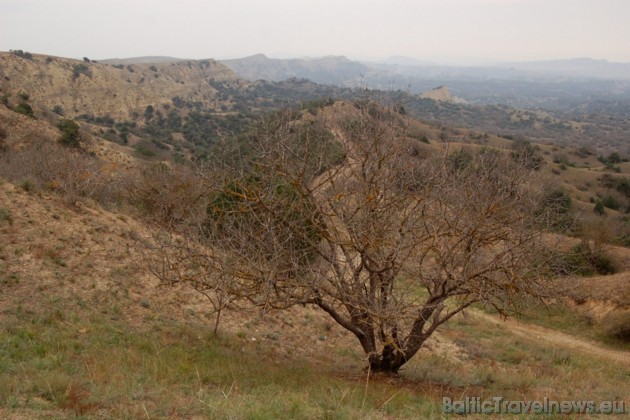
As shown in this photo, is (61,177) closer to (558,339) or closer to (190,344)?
(190,344)

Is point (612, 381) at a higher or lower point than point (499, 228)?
lower

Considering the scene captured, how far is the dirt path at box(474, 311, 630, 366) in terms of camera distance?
47.8 feet

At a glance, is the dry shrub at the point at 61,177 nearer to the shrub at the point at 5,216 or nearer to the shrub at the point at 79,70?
the shrub at the point at 5,216

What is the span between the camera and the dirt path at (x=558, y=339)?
1456cm

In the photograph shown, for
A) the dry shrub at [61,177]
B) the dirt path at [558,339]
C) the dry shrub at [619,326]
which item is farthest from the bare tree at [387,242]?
the dry shrub at [619,326]

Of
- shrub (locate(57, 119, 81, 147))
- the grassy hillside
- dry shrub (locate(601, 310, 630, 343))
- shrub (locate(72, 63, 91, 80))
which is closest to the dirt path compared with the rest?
the grassy hillside

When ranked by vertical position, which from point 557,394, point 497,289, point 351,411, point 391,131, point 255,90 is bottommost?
point 557,394

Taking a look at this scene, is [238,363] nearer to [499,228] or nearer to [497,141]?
[499,228]

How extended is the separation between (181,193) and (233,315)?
29.2 ft

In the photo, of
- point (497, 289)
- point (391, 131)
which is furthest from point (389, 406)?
point (391, 131)

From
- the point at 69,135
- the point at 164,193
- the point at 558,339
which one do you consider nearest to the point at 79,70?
the point at 69,135

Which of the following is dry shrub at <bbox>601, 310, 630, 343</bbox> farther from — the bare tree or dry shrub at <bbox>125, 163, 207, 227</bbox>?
dry shrub at <bbox>125, 163, 207, 227</bbox>

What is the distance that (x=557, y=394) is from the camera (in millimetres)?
8008

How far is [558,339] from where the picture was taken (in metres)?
16.0
